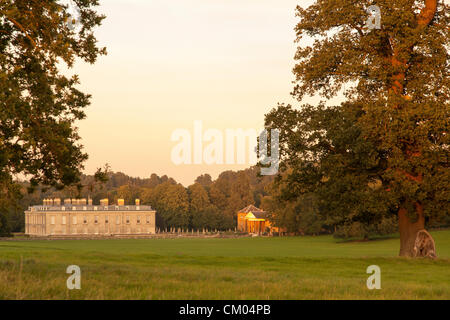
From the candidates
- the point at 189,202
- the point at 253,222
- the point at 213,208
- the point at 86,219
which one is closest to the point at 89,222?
the point at 86,219

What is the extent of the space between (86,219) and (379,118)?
13783 centimetres

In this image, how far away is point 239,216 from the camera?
16588cm

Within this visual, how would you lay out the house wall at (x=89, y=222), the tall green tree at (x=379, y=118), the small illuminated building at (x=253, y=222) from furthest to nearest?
the small illuminated building at (x=253, y=222) < the house wall at (x=89, y=222) < the tall green tree at (x=379, y=118)

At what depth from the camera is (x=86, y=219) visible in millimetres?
155875

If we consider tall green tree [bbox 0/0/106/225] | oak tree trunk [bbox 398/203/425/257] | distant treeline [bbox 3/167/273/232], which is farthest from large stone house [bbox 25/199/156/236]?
tall green tree [bbox 0/0/106/225]

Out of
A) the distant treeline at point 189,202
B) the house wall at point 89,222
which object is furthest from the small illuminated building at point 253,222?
the house wall at point 89,222

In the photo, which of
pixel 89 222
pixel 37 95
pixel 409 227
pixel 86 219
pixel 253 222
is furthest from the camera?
pixel 89 222

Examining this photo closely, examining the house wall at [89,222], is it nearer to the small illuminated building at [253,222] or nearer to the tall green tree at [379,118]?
the small illuminated building at [253,222]

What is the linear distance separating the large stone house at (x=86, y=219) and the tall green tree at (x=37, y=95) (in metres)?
137

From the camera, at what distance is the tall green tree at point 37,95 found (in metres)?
15.3

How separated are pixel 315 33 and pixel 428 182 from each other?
9.35m

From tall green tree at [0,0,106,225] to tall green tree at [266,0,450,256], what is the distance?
12.4 metres

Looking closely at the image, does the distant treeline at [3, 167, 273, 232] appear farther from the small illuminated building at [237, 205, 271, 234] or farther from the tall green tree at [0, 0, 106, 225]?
the tall green tree at [0, 0, 106, 225]

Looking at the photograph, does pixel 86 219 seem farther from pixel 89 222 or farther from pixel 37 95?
pixel 37 95
